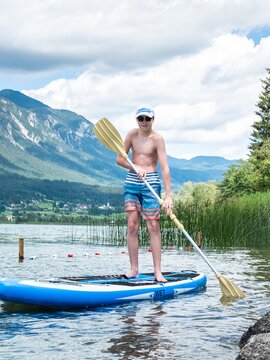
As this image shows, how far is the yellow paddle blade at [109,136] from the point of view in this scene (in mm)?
10547

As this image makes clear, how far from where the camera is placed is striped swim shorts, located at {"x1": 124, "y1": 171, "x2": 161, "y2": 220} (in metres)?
10.1

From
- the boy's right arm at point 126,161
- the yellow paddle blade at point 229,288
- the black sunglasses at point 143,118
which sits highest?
the black sunglasses at point 143,118

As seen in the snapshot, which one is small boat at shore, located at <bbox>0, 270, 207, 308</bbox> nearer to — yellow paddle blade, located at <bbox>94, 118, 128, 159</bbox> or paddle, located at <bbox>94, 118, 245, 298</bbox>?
paddle, located at <bbox>94, 118, 245, 298</bbox>

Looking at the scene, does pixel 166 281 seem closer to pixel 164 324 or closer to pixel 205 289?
pixel 205 289

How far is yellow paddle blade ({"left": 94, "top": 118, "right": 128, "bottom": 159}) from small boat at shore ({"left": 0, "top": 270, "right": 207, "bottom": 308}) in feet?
6.54

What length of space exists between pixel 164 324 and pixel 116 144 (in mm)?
3317

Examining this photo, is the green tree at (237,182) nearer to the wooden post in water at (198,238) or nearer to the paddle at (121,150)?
the wooden post in water at (198,238)

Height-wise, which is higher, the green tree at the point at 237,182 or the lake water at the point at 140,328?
the green tree at the point at 237,182

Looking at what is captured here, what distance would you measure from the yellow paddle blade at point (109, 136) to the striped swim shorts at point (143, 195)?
0.52m

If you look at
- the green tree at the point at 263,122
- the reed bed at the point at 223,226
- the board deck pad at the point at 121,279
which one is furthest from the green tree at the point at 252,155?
the board deck pad at the point at 121,279

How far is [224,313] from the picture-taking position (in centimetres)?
915

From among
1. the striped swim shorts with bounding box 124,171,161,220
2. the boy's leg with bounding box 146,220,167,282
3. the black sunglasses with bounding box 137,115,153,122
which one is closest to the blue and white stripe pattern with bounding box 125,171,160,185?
the striped swim shorts with bounding box 124,171,161,220

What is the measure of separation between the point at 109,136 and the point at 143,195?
4.04 feet

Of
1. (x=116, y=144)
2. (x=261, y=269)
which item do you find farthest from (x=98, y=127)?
(x=261, y=269)
